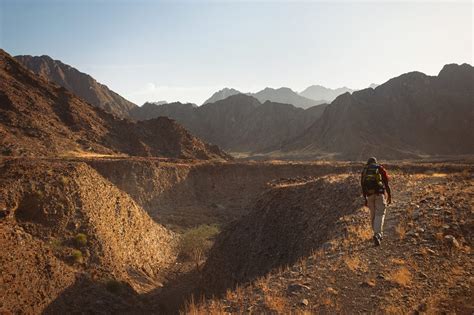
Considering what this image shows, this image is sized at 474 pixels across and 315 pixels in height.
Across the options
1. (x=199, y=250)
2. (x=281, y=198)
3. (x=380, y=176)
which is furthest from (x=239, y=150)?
(x=380, y=176)

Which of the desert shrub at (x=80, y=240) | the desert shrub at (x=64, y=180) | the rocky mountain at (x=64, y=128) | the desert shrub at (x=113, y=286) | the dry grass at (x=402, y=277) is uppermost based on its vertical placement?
the rocky mountain at (x=64, y=128)

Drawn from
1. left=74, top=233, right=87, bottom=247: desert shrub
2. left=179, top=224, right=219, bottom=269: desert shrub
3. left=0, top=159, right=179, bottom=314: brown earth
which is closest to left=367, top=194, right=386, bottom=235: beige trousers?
left=0, top=159, right=179, bottom=314: brown earth

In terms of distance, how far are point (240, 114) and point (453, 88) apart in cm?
8653

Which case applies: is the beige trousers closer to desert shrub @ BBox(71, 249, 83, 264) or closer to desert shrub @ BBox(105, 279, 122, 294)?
desert shrub @ BBox(105, 279, 122, 294)

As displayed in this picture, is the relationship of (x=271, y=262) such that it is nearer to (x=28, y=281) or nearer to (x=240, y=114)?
(x=28, y=281)

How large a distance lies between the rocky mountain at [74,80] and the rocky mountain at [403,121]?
7976 cm

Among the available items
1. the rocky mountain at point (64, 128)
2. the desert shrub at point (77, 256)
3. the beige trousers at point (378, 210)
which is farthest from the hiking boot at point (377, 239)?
the rocky mountain at point (64, 128)

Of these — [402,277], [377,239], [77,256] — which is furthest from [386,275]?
[77,256]

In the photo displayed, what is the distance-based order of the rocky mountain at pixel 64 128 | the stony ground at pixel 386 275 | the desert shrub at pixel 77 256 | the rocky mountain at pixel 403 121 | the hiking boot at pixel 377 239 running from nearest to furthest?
the stony ground at pixel 386 275 → the hiking boot at pixel 377 239 → the desert shrub at pixel 77 256 → the rocky mountain at pixel 64 128 → the rocky mountain at pixel 403 121

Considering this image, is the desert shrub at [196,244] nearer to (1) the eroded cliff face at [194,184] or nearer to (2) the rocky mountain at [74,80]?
(1) the eroded cliff face at [194,184]

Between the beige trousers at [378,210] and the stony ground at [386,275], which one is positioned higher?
the beige trousers at [378,210]

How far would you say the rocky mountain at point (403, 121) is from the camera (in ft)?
333

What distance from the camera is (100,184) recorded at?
82.8 ft

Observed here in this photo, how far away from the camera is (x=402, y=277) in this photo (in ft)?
28.7
